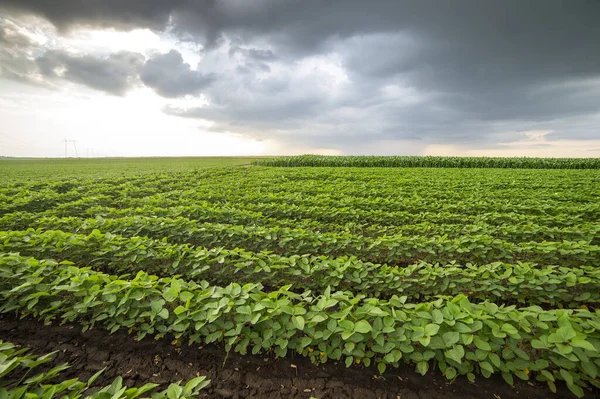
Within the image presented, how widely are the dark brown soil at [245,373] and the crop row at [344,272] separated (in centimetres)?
116

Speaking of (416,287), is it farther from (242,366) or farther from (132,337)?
(132,337)

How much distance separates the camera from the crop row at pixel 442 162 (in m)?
33.9

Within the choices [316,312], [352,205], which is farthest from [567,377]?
[352,205]

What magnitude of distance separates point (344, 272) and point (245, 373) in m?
1.87

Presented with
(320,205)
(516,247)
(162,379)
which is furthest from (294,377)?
(320,205)

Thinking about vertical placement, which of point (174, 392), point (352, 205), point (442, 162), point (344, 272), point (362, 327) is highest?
point (442, 162)

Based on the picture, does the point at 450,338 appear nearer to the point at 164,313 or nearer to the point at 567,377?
the point at 567,377

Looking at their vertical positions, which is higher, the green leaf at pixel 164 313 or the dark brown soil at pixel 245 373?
the green leaf at pixel 164 313

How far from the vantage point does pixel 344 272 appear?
424 cm

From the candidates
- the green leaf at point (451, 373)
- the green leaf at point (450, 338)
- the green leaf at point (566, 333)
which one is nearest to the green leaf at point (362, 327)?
the green leaf at point (450, 338)

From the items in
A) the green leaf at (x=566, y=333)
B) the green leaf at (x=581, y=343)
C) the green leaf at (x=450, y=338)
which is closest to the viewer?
the green leaf at (x=581, y=343)

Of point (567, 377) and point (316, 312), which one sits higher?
point (316, 312)

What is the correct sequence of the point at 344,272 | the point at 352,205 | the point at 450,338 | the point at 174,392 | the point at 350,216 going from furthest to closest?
1. the point at 352,205
2. the point at 350,216
3. the point at 344,272
4. the point at 450,338
5. the point at 174,392

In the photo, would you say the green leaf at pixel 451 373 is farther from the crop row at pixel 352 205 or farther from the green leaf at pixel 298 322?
the crop row at pixel 352 205
